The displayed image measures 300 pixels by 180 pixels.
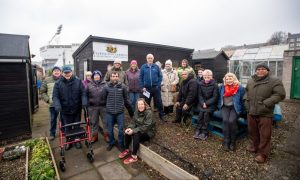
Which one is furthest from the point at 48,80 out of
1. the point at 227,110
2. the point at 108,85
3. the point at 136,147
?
the point at 227,110

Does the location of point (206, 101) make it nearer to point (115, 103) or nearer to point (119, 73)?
point (115, 103)

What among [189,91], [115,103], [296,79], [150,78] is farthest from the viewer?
[296,79]

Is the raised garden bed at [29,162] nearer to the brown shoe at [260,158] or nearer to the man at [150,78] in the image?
the man at [150,78]

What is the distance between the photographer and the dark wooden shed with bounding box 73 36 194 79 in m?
9.31

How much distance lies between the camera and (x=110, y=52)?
9.73 meters

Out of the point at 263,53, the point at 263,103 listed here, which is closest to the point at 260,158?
the point at 263,103

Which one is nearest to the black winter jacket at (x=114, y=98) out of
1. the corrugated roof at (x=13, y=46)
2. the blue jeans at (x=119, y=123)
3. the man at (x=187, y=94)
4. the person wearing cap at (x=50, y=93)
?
the blue jeans at (x=119, y=123)

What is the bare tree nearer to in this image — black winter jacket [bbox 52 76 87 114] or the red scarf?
the red scarf

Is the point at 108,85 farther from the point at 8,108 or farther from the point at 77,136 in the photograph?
the point at 8,108

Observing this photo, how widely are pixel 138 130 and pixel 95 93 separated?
4.92ft

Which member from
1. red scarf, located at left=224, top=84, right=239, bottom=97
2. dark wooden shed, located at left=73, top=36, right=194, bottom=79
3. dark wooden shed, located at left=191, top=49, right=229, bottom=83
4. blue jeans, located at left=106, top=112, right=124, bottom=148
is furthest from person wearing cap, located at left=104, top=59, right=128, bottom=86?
dark wooden shed, located at left=191, top=49, right=229, bottom=83

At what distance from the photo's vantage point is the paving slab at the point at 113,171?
10.1 ft

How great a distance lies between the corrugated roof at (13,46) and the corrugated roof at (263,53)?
18.7m

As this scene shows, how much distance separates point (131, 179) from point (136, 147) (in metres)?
0.70
